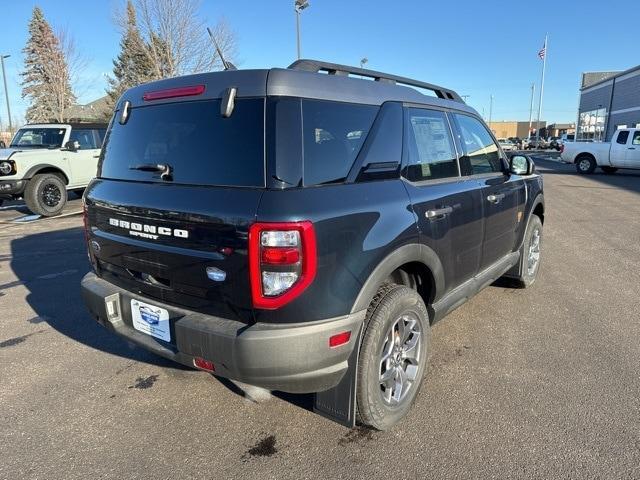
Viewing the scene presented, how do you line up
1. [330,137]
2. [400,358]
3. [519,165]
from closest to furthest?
[330,137], [400,358], [519,165]

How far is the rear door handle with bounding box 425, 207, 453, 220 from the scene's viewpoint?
2.89 meters

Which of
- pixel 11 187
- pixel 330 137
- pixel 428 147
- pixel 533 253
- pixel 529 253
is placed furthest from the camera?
pixel 11 187

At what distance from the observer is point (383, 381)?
2.69 metres

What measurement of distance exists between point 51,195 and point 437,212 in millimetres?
10278

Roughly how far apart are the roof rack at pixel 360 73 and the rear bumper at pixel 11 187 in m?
9.62

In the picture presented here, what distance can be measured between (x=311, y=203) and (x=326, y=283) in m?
0.38

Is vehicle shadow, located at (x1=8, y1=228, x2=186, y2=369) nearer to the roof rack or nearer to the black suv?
the black suv

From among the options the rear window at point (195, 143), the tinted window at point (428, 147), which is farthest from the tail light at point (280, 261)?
the tinted window at point (428, 147)

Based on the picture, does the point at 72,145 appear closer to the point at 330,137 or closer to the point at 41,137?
the point at 41,137

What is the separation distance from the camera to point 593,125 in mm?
41625

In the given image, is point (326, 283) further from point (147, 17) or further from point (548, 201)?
point (147, 17)

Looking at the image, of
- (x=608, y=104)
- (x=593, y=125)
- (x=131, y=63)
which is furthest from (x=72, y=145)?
(x=593, y=125)

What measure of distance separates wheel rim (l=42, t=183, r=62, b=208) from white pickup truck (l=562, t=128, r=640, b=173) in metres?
20.3

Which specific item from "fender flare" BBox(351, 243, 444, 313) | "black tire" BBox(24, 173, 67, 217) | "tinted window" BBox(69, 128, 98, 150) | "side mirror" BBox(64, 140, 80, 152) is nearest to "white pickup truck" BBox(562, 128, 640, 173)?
"tinted window" BBox(69, 128, 98, 150)
